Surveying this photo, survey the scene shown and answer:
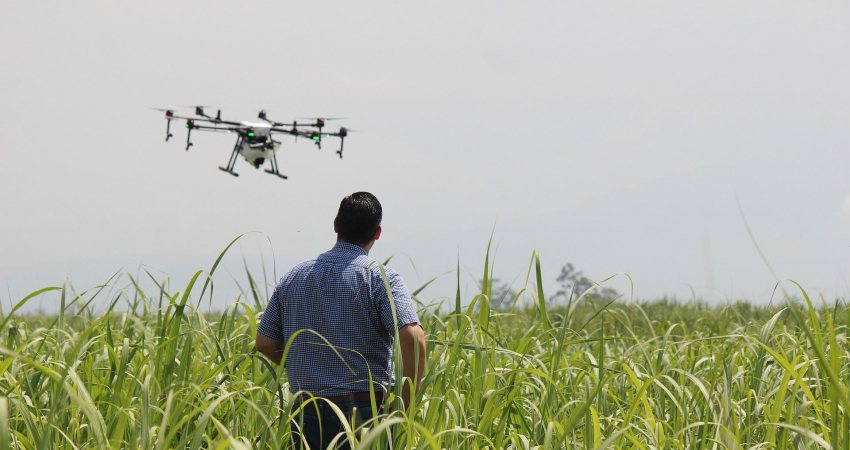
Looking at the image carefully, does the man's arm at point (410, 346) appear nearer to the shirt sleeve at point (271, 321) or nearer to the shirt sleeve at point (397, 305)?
the shirt sleeve at point (397, 305)

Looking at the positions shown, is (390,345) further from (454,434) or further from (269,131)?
(269,131)

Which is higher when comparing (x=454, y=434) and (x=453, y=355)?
(x=453, y=355)

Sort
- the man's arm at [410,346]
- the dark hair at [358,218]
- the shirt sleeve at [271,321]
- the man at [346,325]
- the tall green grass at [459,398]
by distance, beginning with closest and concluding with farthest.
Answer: the tall green grass at [459,398] < the man's arm at [410,346] < the man at [346,325] < the dark hair at [358,218] < the shirt sleeve at [271,321]

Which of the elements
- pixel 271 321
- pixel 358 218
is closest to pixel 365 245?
pixel 358 218

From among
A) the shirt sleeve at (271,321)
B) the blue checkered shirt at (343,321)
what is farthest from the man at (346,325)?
the shirt sleeve at (271,321)

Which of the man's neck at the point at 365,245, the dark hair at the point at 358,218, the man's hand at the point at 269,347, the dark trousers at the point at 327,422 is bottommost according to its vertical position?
the dark trousers at the point at 327,422

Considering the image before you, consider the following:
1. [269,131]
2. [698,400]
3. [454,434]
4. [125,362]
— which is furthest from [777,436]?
[269,131]
